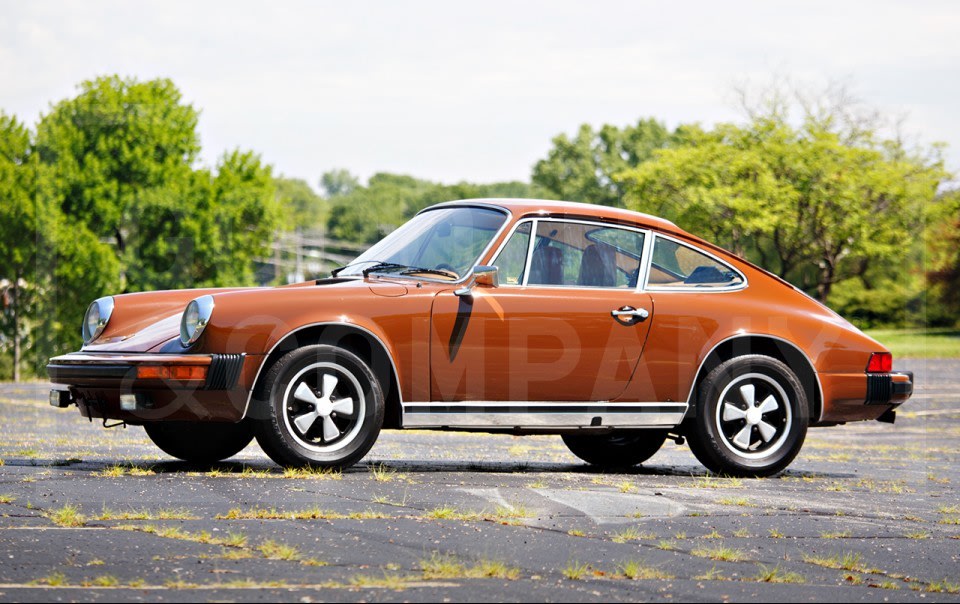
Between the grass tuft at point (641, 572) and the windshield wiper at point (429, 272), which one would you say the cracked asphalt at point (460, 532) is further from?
the windshield wiper at point (429, 272)

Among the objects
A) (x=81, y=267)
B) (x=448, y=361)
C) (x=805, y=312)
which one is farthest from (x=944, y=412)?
(x=81, y=267)

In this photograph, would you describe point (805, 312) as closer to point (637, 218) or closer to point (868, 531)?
point (637, 218)

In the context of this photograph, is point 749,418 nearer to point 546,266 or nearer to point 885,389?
point 885,389

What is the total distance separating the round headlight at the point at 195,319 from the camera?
770 cm

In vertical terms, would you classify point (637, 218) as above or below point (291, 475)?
above

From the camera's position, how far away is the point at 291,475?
766 centimetres

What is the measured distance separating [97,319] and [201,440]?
106cm

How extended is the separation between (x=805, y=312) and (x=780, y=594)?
4756 mm

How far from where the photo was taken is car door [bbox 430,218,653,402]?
8148 millimetres

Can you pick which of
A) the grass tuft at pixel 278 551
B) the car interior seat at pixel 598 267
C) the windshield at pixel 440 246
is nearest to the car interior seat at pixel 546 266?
the car interior seat at pixel 598 267

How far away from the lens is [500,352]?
325 inches

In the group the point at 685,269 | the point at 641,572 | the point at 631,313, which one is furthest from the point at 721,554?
the point at 685,269

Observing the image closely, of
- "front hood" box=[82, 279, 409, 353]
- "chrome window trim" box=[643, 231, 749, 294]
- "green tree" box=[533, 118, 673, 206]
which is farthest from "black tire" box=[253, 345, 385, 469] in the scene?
"green tree" box=[533, 118, 673, 206]

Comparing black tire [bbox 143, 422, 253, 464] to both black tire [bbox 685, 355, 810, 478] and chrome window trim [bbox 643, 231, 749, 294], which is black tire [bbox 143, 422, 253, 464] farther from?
black tire [bbox 685, 355, 810, 478]
